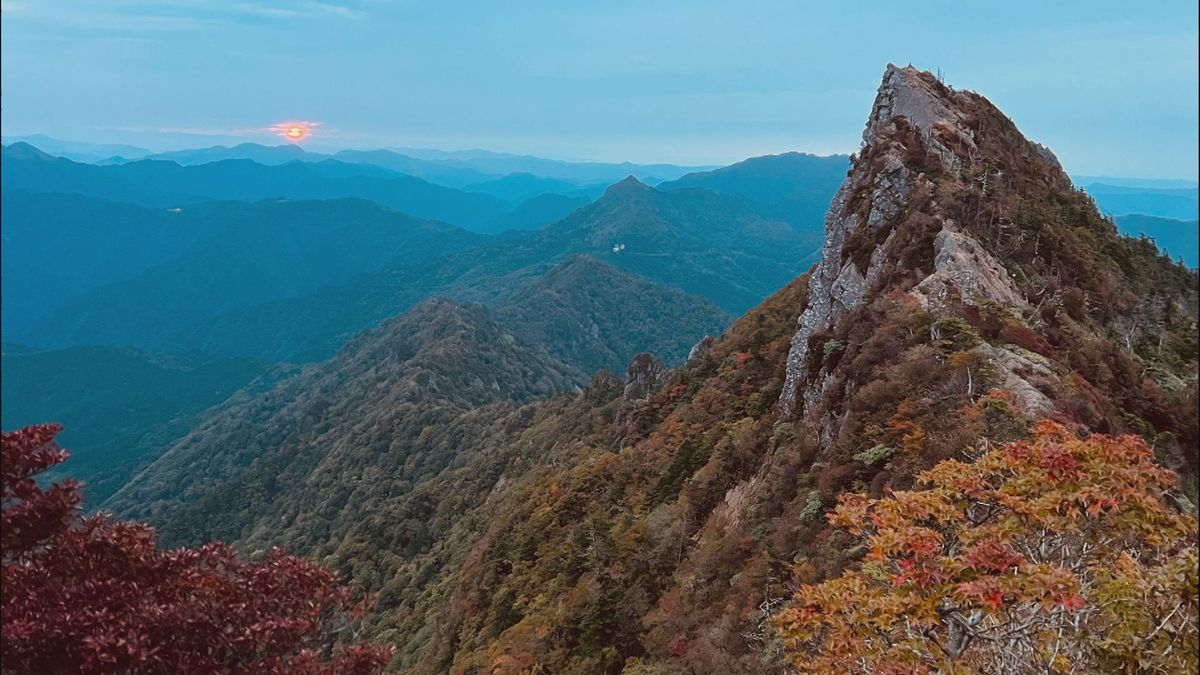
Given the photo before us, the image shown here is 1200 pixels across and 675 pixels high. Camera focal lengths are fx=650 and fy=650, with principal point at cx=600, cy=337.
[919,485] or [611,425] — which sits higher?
[919,485]

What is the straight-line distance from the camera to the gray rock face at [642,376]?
54875mm

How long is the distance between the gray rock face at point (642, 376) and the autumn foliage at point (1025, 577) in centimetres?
4640

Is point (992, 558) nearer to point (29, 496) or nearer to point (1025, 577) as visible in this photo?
point (1025, 577)

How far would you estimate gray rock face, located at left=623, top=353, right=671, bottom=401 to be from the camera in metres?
54.9

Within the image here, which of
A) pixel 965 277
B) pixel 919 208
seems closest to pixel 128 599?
pixel 965 277

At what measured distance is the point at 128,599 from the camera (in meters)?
5.86

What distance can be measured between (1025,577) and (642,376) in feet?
165

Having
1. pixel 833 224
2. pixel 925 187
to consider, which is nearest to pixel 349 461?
pixel 833 224

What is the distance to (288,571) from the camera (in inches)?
275

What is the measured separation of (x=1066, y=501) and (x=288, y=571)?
8037mm

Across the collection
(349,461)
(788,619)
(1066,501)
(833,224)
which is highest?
(833,224)

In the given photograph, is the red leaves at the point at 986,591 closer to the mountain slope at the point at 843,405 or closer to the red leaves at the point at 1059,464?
the red leaves at the point at 1059,464

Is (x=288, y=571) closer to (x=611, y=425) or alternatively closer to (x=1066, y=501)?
(x=1066, y=501)

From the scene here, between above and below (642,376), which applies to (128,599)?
above
